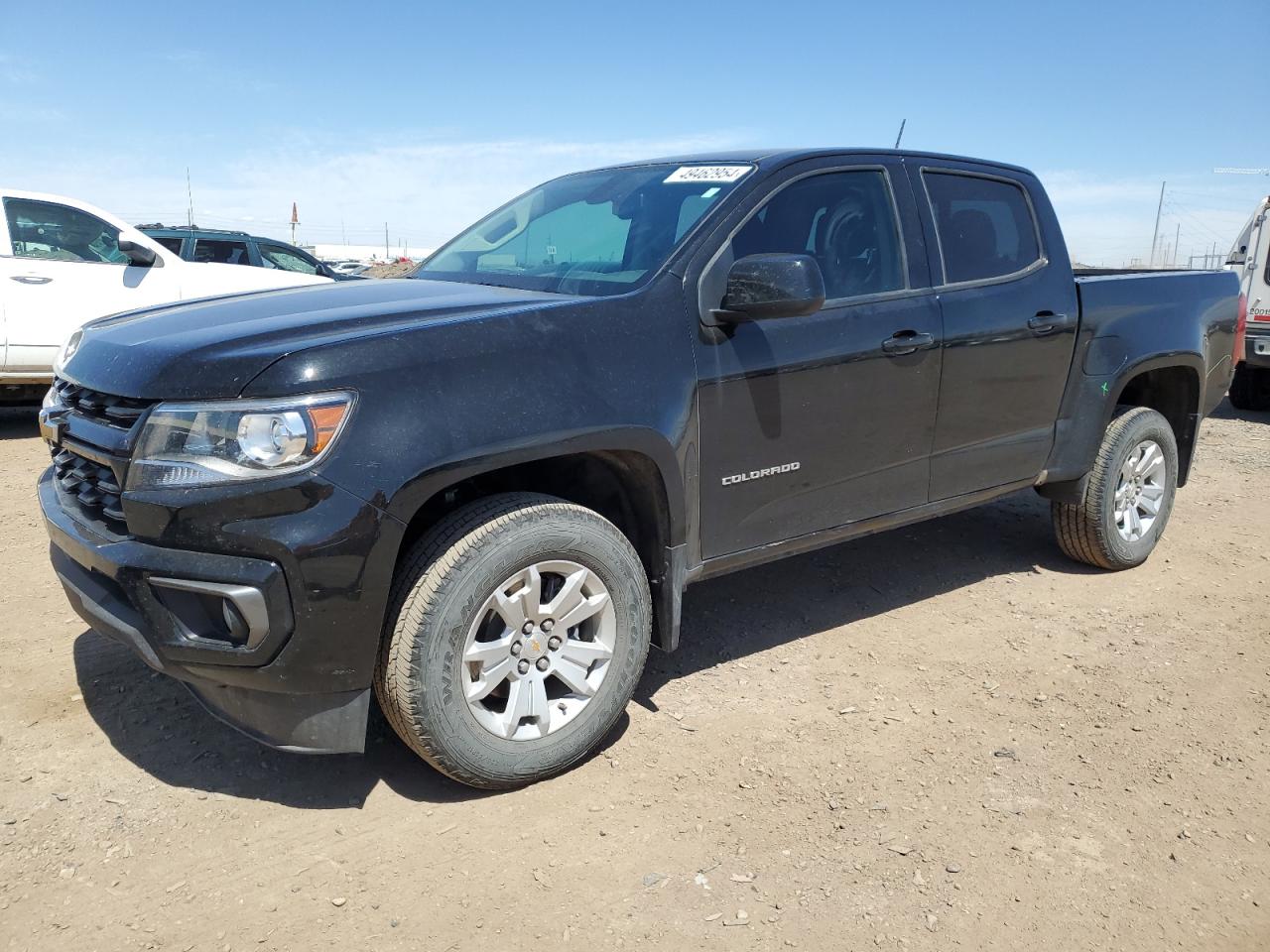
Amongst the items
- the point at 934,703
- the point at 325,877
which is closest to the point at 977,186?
the point at 934,703

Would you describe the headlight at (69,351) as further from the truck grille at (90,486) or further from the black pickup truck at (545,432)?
the truck grille at (90,486)

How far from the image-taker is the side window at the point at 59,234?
7270 mm

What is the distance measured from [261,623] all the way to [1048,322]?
3.36 m

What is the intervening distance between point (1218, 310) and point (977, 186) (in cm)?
176

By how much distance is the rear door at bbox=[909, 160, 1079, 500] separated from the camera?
12.6ft

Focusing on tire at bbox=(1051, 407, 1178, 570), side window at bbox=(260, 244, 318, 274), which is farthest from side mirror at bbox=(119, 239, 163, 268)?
tire at bbox=(1051, 407, 1178, 570)

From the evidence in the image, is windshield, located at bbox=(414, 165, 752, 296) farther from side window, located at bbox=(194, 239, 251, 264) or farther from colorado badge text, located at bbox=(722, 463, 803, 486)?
side window, located at bbox=(194, 239, 251, 264)

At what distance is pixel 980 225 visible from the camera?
4.09 metres

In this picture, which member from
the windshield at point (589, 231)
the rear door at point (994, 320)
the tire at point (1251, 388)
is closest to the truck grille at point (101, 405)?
the windshield at point (589, 231)

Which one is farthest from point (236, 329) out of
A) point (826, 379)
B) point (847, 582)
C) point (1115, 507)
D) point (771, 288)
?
point (1115, 507)

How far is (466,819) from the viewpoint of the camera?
9.11 ft

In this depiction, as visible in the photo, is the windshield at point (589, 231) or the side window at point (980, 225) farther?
the side window at point (980, 225)

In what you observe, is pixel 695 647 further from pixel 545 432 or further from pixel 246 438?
pixel 246 438

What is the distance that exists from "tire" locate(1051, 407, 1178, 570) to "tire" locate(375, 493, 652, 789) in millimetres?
2740
